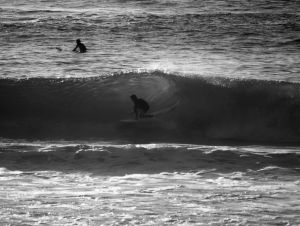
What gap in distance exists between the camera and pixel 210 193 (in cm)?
929

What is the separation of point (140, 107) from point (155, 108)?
799mm

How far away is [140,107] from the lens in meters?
16.0

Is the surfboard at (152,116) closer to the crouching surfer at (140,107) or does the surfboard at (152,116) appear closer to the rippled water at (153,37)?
the crouching surfer at (140,107)

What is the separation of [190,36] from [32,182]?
70.3 feet

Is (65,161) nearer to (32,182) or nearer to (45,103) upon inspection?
(32,182)

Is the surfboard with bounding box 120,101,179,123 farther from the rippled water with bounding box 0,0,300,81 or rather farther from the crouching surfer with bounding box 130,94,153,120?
the rippled water with bounding box 0,0,300,81

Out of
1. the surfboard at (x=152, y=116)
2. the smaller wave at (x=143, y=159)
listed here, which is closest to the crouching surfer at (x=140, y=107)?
the surfboard at (x=152, y=116)

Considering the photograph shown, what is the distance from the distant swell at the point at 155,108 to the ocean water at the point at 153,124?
0.10 ft

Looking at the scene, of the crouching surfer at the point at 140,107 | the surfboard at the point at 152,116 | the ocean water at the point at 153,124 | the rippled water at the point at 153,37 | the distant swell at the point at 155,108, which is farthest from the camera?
the rippled water at the point at 153,37

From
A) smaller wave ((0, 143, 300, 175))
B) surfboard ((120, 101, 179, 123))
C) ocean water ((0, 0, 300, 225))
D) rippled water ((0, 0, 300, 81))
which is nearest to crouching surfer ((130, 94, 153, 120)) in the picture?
surfboard ((120, 101, 179, 123))

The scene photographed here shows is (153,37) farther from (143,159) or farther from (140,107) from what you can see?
(143,159)

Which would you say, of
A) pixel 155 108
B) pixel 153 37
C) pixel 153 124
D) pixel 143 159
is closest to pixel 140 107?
pixel 153 124

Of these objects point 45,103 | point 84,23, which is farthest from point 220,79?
point 84,23

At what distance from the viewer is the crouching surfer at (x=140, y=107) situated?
627 inches
